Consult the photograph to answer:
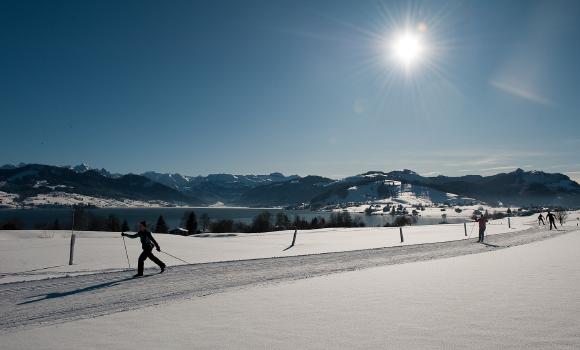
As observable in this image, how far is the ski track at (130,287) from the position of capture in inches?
364

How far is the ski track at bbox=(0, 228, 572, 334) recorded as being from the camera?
926cm

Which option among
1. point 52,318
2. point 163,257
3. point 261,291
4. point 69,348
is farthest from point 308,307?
point 163,257

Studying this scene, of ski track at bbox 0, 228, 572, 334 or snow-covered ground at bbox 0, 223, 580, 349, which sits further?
ski track at bbox 0, 228, 572, 334

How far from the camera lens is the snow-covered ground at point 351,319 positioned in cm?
653

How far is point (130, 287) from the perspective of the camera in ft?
40.9

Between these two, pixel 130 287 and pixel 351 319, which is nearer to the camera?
pixel 351 319

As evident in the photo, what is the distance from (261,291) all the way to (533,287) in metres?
7.71

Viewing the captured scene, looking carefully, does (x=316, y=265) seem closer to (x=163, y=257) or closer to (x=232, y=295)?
(x=232, y=295)

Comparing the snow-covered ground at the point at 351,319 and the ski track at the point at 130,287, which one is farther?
the ski track at the point at 130,287

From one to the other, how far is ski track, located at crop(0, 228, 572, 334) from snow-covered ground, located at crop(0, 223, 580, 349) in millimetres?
421

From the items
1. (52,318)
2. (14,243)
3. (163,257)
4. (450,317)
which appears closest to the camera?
(450,317)

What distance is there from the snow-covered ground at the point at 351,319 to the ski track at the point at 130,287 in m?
0.42

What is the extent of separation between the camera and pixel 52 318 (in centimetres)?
870

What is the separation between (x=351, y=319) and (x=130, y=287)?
7.89m
